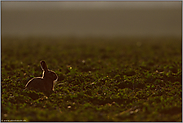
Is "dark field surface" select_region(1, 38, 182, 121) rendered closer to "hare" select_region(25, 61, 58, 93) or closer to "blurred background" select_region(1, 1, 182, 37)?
"hare" select_region(25, 61, 58, 93)

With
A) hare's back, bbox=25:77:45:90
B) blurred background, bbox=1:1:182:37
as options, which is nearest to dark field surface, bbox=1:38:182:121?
hare's back, bbox=25:77:45:90

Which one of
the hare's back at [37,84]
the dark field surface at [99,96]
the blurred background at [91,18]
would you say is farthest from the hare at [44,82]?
the blurred background at [91,18]

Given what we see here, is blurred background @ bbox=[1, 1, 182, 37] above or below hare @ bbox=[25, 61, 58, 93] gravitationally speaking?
above

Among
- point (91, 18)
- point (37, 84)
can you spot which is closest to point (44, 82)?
point (37, 84)

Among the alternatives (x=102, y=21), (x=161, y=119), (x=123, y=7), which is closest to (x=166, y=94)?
(x=161, y=119)

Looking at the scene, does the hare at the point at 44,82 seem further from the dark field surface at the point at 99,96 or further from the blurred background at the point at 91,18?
the blurred background at the point at 91,18

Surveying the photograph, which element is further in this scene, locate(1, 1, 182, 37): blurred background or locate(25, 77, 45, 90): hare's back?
locate(1, 1, 182, 37): blurred background

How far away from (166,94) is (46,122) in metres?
3.86

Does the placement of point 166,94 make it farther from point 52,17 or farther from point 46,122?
point 52,17

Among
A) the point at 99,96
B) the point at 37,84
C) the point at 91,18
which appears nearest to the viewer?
the point at 99,96

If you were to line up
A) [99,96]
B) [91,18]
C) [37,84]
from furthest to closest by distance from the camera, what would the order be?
[91,18]
[37,84]
[99,96]

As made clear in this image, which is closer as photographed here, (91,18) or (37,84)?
(37,84)

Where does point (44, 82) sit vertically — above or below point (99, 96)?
above

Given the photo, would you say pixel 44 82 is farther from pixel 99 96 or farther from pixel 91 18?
pixel 91 18
